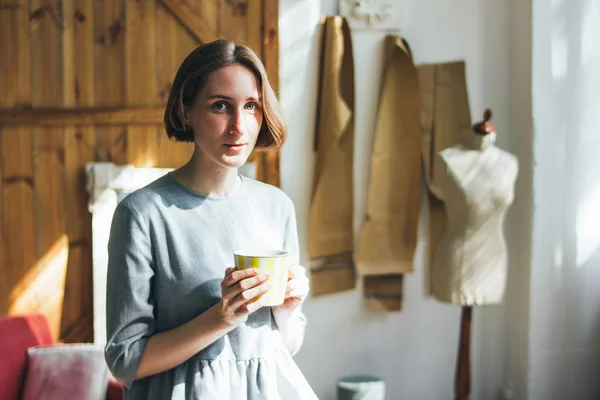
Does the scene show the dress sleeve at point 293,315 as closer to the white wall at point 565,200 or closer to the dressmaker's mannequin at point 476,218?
the dressmaker's mannequin at point 476,218

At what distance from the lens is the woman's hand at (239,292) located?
95 centimetres

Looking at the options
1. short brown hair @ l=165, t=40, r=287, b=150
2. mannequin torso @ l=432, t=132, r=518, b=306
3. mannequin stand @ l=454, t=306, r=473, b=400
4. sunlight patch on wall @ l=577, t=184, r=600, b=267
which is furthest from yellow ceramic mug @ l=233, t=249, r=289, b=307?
sunlight patch on wall @ l=577, t=184, r=600, b=267

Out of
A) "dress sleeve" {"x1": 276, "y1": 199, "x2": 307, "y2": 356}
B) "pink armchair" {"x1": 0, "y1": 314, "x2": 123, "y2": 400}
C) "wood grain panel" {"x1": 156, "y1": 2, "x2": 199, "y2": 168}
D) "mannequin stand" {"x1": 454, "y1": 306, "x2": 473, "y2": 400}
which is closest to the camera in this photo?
"dress sleeve" {"x1": 276, "y1": 199, "x2": 307, "y2": 356}

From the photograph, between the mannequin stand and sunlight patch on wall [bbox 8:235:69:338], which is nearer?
the mannequin stand

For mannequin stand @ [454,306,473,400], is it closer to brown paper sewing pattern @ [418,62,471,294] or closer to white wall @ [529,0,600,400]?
white wall @ [529,0,600,400]

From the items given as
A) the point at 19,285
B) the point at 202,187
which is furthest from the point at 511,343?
the point at 202,187

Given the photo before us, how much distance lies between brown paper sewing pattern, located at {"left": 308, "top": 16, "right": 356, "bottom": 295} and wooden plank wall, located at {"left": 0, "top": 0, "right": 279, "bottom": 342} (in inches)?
10.2

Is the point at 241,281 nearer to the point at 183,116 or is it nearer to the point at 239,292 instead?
the point at 239,292

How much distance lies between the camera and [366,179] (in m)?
3.04

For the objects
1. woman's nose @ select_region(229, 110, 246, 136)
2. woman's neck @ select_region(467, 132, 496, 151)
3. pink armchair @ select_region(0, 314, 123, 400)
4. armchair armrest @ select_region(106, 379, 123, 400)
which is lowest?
armchair armrest @ select_region(106, 379, 123, 400)

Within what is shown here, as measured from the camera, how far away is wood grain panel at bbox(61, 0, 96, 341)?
291 centimetres

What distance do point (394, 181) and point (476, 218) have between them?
0.55 meters

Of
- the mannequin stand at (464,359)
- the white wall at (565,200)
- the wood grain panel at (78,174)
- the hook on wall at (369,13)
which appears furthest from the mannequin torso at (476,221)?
the wood grain panel at (78,174)

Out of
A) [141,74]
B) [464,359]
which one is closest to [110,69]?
[141,74]
